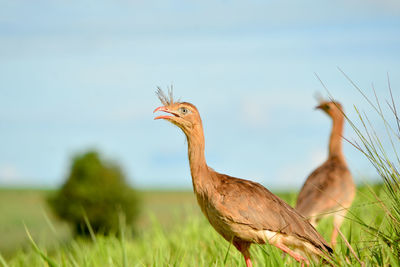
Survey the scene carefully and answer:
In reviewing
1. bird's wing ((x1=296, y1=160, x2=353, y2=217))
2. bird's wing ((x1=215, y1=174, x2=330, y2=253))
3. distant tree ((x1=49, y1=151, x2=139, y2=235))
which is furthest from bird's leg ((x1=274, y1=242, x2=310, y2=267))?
distant tree ((x1=49, y1=151, x2=139, y2=235))

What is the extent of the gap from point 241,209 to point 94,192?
625 inches

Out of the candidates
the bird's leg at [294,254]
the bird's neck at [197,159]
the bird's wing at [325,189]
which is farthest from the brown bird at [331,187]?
the bird's neck at [197,159]

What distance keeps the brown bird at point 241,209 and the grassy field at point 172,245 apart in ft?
0.67

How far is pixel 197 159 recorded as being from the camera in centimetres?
493

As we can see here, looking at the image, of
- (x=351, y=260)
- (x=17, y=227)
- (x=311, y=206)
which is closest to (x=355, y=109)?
(x=351, y=260)

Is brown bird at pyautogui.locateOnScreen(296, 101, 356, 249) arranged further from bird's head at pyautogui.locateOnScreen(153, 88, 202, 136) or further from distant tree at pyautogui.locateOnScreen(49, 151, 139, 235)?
distant tree at pyautogui.locateOnScreen(49, 151, 139, 235)

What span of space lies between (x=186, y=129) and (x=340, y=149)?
16.3ft

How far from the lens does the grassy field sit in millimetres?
4281

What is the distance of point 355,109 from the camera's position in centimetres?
443

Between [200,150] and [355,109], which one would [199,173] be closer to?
[200,150]

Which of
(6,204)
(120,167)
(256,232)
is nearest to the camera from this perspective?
(256,232)

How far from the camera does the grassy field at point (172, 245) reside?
428cm

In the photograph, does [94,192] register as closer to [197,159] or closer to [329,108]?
[329,108]

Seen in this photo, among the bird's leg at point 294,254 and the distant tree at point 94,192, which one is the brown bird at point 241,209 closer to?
the bird's leg at point 294,254
